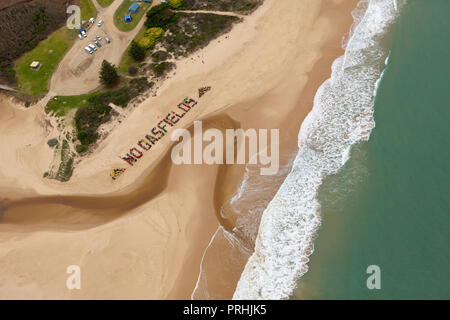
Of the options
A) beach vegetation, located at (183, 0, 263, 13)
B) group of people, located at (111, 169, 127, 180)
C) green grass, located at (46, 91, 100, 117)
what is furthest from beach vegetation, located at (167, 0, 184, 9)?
group of people, located at (111, 169, 127, 180)

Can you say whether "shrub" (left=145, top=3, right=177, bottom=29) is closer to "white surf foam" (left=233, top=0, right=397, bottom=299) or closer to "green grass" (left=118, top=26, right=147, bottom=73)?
"green grass" (left=118, top=26, right=147, bottom=73)

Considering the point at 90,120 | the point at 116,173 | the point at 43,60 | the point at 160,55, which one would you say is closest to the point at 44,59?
the point at 43,60

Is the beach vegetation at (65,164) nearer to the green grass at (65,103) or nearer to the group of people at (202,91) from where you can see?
the green grass at (65,103)

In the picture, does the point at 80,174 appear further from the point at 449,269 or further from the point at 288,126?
the point at 449,269

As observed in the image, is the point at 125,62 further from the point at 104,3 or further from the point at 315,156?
the point at 315,156

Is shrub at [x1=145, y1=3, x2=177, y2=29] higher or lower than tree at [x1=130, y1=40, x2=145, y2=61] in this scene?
higher
